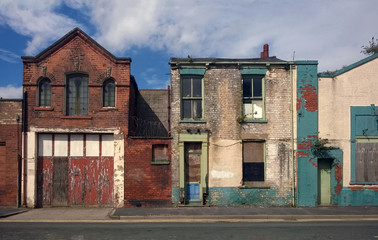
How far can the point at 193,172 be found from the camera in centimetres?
1463

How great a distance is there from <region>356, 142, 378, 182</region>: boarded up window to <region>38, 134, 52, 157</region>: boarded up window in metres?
14.8

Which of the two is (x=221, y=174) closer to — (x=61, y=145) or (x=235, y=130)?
(x=235, y=130)

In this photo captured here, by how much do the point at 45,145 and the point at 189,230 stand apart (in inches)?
332

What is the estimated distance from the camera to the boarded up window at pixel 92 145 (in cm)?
1445

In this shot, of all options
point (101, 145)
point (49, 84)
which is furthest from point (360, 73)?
point (49, 84)

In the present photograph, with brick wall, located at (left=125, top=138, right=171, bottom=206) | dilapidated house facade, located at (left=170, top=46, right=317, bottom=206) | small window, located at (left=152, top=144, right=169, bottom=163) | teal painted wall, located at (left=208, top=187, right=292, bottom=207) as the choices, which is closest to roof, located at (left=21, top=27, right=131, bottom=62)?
dilapidated house facade, located at (left=170, top=46, right=317, bottom=206)

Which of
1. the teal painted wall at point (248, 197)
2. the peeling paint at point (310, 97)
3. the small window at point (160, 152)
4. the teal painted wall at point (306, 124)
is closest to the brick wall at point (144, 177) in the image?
the small window at point (160, 152)

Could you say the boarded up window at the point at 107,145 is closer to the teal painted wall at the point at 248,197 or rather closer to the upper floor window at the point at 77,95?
the upper floor window at the point at 77,95

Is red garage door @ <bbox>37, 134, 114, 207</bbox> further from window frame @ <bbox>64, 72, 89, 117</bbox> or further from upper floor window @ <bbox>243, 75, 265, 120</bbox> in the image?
upper floor window @ <bbox>243, 75, 265, 120</bbox>

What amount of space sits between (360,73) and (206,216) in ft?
33.4

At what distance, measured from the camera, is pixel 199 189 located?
47.7ft

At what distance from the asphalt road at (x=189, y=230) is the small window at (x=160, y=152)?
3.95 meters

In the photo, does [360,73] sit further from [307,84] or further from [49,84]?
[49,84]

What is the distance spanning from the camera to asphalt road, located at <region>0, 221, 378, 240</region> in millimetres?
9266
